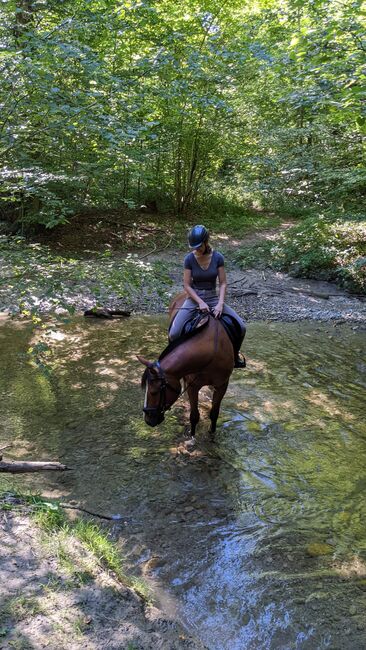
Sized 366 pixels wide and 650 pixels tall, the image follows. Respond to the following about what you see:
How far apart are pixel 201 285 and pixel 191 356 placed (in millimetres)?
1125

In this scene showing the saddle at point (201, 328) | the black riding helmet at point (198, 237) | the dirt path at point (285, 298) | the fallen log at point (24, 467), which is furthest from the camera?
the dirt path at point (285, 298)

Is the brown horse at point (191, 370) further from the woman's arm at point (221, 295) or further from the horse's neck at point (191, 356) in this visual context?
the woman's arm at point (221, 295)

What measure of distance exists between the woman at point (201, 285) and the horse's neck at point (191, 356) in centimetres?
40

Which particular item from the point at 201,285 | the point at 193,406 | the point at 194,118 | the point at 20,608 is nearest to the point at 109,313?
the point at 201,285

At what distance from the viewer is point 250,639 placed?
9.68ft

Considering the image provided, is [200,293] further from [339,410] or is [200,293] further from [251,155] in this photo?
[251,155]

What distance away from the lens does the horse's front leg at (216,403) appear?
18.2 feet

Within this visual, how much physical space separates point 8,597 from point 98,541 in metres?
0.95

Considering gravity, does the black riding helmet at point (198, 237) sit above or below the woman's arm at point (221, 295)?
above

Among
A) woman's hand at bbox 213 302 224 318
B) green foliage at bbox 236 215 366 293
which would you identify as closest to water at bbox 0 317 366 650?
woman's hand at bbox 213 302 224 318

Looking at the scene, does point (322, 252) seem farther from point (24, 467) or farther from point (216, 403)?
point (24, 467)

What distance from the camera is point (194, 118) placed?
16422 millimetres

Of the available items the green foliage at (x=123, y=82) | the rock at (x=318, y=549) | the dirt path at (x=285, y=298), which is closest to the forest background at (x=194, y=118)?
the green foliage at (x=123, y=82)

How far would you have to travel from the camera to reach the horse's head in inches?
184
